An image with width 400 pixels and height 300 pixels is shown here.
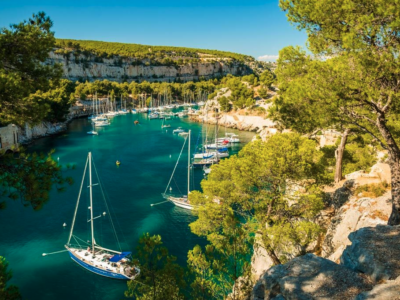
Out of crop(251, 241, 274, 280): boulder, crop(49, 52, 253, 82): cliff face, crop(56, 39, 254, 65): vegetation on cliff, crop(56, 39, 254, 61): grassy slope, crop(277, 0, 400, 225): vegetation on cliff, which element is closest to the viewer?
crop(277, 0, 400, 225): vegetation on cliff

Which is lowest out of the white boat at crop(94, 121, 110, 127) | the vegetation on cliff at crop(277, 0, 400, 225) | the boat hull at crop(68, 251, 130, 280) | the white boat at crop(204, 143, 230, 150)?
the boat hull at crop(68, 251, 130, 280)

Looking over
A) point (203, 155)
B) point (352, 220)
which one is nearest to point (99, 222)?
point (352, 220)

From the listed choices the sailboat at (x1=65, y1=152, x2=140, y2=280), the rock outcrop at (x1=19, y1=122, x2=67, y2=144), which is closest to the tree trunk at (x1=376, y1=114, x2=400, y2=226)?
the sailboat at (x1=65, y1=152, x2=140, y2=280)

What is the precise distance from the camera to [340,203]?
40.2ft

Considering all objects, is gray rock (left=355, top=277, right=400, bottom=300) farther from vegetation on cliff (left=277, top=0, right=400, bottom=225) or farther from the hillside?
the hillside

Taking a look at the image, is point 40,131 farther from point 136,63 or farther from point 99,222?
point 136,63

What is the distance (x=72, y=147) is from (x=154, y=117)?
A: 2967 cm

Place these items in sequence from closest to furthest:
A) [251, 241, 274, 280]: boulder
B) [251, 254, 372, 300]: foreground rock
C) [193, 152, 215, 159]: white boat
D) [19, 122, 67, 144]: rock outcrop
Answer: [251, 254, 372, 300]: foreground rock
[251, 241, 274, 280]: boulder
[193, 152, 215, 159]: white boat
[19, 122, 67, 144]: rock outcrop

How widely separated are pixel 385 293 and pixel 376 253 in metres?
1.60

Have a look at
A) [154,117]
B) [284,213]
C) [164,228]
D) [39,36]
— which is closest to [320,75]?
[284,213]

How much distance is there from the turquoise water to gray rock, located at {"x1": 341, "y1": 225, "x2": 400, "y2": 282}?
1170cm

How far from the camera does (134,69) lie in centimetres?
11444

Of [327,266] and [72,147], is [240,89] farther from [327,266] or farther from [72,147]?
[327,266]

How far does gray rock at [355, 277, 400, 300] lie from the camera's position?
4.51m
